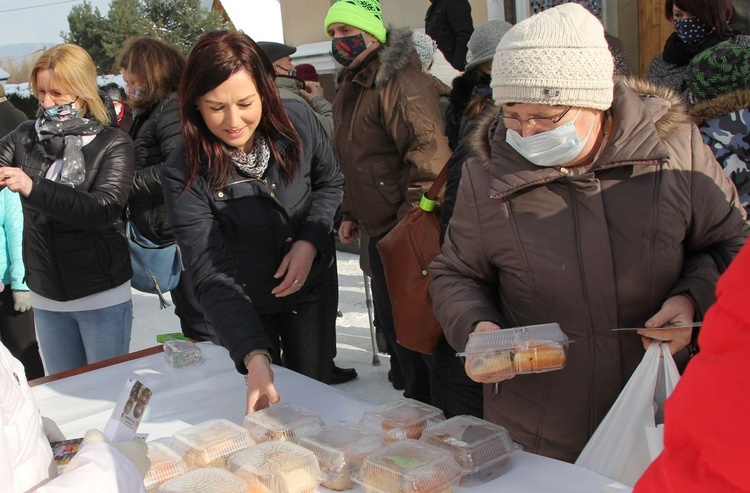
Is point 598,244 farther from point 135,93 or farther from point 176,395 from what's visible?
point 135,93

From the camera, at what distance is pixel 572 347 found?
166 cm

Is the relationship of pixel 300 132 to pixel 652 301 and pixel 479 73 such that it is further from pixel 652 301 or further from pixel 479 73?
pixel 652 301

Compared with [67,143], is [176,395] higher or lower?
lower

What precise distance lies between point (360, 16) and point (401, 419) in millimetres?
2321

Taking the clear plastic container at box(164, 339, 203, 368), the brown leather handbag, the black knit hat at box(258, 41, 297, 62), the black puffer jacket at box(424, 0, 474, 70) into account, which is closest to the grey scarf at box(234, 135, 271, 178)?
the brown leather handbag

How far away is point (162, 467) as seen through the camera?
1.54 meters

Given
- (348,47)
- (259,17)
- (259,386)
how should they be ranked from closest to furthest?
(259,386)
(348,47)
(259,17)

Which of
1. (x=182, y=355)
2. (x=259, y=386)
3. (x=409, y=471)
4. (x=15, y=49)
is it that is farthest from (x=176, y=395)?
(x=15, y=49)

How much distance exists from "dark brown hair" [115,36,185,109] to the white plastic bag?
116 inches

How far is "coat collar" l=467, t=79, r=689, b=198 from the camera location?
5.19 feet

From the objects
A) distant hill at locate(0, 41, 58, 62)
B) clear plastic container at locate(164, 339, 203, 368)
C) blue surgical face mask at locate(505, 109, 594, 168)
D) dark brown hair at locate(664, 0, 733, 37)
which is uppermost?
distant hill at locate(0, 41, 58, 62)

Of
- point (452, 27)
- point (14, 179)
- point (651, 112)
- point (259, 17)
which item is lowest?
point (14, 179)

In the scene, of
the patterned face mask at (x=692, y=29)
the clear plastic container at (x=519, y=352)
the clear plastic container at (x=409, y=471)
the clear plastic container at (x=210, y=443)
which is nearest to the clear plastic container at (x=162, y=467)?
the clear plastic container at (x=210, y=443)

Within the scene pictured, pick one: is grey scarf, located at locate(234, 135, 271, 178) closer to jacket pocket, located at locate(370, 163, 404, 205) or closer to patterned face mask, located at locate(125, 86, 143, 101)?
jacket pocket, located at locate(370, 163, 404, 205)
